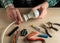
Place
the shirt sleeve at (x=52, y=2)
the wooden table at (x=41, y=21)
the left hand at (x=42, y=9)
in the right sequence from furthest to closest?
the shirt sleeve at (x=52, y=2) → the left hand at (x=42, y=9) → the wooden table at (x=41, y=21)

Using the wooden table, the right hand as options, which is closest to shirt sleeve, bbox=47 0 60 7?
the wooden table

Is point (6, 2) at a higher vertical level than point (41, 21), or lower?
higher

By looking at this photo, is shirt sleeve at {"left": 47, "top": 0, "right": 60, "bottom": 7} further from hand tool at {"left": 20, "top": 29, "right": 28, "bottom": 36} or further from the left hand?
hand tool at {"left": 20, "top": 29, "right": 28, "bottom": 36}

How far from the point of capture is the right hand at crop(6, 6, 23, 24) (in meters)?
0.97

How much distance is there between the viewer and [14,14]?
987mm

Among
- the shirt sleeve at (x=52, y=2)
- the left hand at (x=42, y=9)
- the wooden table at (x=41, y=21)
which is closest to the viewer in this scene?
the wooden table at (x=41, y=21)

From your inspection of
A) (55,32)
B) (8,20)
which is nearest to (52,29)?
(55,32)

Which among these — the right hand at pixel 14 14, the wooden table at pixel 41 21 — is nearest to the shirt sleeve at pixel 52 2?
the wooden table at pixel 41 21

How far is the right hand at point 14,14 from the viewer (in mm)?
974

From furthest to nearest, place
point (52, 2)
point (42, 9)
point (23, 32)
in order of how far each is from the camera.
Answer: point (52, 2) < point (42, 9) < point (23, 32)

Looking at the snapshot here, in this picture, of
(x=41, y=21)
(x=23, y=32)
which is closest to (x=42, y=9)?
(x=41, y=21)

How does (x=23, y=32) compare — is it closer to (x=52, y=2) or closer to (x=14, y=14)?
(x=14, y=14)

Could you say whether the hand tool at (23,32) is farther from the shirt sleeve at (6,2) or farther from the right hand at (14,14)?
the shirt sleeve at (6,2)

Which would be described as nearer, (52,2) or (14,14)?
(14,14)
